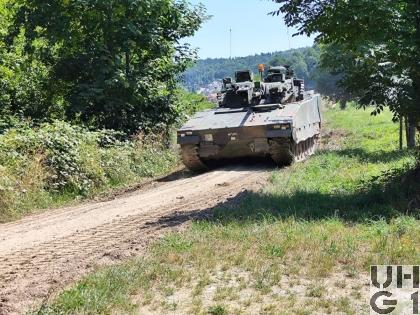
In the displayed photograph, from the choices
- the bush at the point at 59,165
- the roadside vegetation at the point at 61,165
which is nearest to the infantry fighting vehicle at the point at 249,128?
the roadside vegetation at the point at 61,165

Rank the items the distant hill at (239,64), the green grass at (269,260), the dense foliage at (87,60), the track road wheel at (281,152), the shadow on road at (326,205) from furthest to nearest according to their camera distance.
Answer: the distant hill at (239,64), the dense foliage at (87,60), the track road wheel at (281,152), the shadow on road at (326,205), the green grass at (269,260)

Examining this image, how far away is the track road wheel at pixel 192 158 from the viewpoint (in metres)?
14.9

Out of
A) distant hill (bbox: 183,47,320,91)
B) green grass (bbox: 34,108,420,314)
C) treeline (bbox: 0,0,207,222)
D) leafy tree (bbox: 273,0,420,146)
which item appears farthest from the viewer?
distant hill (bbox: 183,47,320,91)

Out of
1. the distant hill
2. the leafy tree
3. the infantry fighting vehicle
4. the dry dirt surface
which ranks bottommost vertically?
the dry dirt surface

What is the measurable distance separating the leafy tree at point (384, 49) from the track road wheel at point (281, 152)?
4.90m

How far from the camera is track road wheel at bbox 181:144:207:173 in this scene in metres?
14.9

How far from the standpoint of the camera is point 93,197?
12078 mm

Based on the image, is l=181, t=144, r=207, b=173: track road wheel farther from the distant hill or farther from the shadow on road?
the distant hill

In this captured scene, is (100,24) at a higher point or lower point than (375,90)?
higher

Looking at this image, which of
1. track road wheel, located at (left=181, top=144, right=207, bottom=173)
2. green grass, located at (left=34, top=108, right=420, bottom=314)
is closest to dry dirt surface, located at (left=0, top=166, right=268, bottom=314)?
green grass, located at (left=34, top=108, right=420, bottom=314)

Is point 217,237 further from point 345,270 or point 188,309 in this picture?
point 188,309

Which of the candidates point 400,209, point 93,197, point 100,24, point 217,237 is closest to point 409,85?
point 400,209

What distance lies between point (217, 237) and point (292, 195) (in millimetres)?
3012

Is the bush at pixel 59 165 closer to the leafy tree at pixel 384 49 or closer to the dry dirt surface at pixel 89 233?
the dry dirt surface at pixel 89 233
